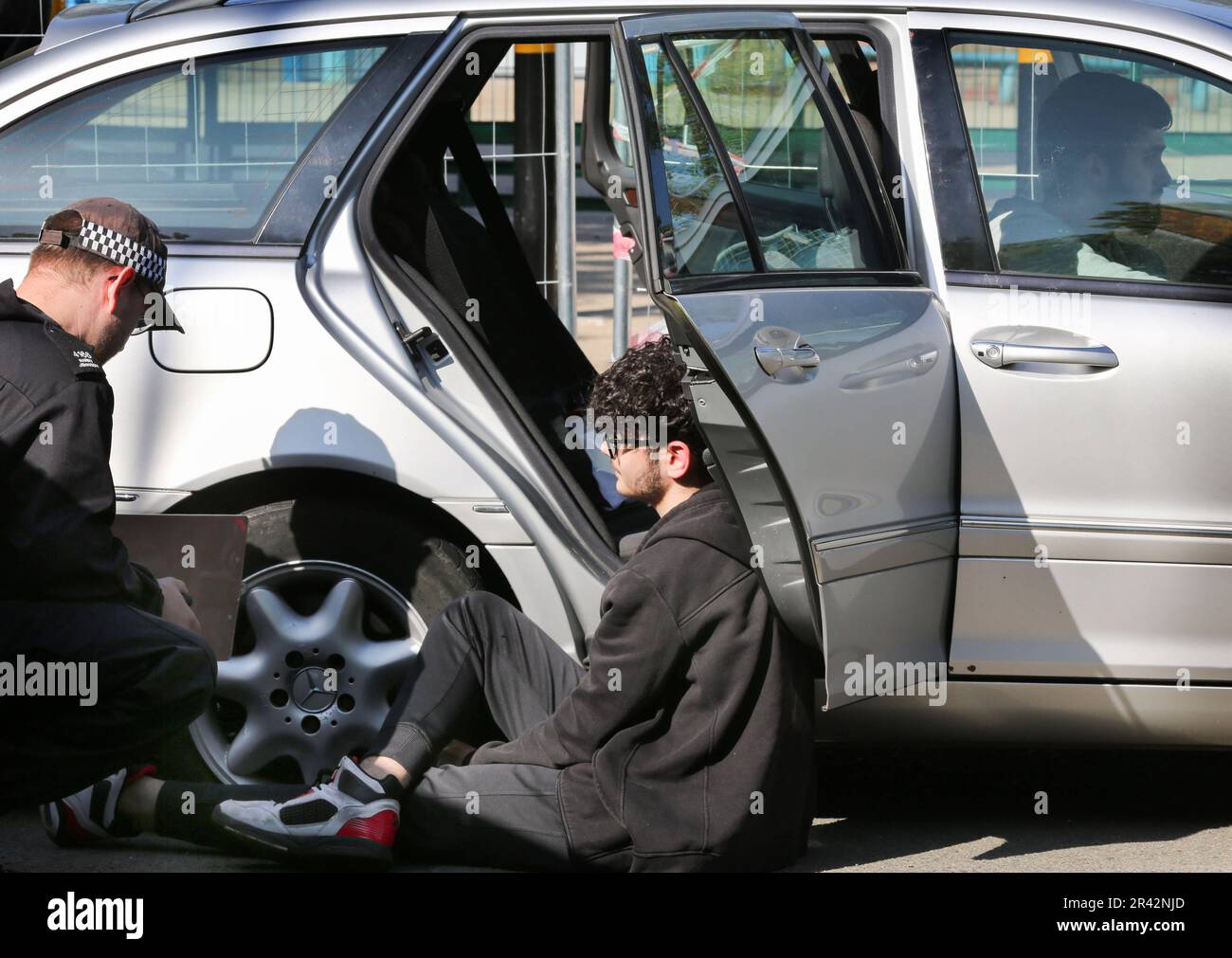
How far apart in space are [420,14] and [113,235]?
36.6 inches

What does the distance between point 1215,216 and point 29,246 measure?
2.70 m

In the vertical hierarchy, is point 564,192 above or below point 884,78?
above

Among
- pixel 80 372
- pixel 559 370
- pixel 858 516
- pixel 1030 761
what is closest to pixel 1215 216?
pixel 858 516

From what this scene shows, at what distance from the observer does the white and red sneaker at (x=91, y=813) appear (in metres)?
3.36

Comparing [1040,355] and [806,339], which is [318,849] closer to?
[806,339]

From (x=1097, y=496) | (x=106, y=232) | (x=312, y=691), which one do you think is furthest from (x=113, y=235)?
(x=1097, y=496)

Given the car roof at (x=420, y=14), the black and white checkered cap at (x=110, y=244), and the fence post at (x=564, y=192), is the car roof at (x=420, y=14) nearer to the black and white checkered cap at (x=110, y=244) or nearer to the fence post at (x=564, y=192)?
the black and white checkered cap at (x=110, y=244)

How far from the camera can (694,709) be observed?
3.05 m

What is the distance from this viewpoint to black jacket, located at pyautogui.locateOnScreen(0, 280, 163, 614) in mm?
2889

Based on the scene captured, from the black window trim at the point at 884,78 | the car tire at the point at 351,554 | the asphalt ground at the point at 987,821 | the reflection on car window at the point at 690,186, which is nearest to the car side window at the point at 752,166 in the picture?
the reflection on car window at the point at 690,186

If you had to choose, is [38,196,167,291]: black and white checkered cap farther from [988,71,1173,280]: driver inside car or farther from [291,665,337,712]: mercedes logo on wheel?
[988,71,1173,280]: driver inside car

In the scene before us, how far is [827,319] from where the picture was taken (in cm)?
313

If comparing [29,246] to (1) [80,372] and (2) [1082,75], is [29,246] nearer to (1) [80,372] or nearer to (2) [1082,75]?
(1) [80,372]

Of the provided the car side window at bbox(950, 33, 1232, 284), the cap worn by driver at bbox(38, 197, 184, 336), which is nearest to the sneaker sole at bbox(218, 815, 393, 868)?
the cap worn by driver at bbox(38, 197, 184, 336)
